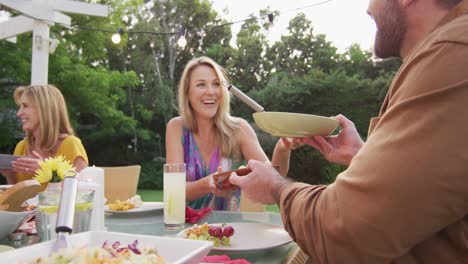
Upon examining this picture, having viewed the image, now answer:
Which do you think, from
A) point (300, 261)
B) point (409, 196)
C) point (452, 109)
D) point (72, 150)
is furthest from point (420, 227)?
point (72, 150)

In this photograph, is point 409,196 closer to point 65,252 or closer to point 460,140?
point 460,140

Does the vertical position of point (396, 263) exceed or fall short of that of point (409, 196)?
it falls short

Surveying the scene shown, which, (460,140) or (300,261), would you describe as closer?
(460,140)

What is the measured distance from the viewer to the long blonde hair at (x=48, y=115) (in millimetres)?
2615

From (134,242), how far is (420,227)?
1.84ft

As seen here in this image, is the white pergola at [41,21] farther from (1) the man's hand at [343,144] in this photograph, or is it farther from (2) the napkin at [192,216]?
(1) the man's hand at [343,144]

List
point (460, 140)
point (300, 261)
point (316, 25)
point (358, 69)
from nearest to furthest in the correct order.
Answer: point (460, 140) → point (300, 261) → point (358, 69) → point (316, 25)

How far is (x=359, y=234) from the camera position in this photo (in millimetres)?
694

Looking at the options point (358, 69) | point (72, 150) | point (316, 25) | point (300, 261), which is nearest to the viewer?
point (300, 261)

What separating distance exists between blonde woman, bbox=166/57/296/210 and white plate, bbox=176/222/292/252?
975mm

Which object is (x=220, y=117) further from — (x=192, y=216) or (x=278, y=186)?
(x=278, y=186)

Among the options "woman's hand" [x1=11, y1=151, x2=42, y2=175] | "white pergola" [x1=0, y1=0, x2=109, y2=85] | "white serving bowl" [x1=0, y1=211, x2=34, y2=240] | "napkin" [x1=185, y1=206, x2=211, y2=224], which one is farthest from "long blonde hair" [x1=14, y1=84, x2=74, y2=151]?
"white pergola" [x1=0, y1=0, x2=109, y2=85]

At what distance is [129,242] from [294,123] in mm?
583

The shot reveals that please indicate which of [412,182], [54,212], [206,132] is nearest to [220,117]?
[206,132]
